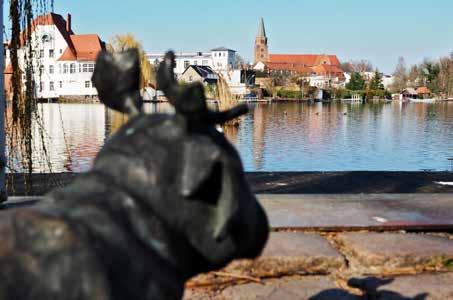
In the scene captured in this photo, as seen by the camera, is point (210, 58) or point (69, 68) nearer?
point (69, 68)

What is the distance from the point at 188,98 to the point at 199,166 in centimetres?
13

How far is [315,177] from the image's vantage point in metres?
7.43

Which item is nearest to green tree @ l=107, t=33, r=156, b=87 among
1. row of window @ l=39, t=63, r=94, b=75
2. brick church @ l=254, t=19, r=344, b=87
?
row of window @ l=39, t=63, r=94, b=75

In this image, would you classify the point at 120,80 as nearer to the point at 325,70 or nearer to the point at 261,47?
the point at 325,70

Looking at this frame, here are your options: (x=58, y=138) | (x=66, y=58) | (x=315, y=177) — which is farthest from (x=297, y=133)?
(x=66, y=58)

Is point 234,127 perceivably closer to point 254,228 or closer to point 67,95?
point 254,228

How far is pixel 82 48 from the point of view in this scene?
2889 inches

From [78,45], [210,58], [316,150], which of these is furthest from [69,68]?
[316,150]

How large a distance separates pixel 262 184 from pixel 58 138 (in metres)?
13.2

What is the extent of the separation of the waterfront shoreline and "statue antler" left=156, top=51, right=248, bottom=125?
16.1 feet

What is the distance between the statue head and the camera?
3.67 feet

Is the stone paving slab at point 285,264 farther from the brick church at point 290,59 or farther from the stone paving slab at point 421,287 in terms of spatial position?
the brick church at point 290,59

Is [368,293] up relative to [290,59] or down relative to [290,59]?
down

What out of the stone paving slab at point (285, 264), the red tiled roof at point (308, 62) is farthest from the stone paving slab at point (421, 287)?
the red tiled roof at point (308, 62)
